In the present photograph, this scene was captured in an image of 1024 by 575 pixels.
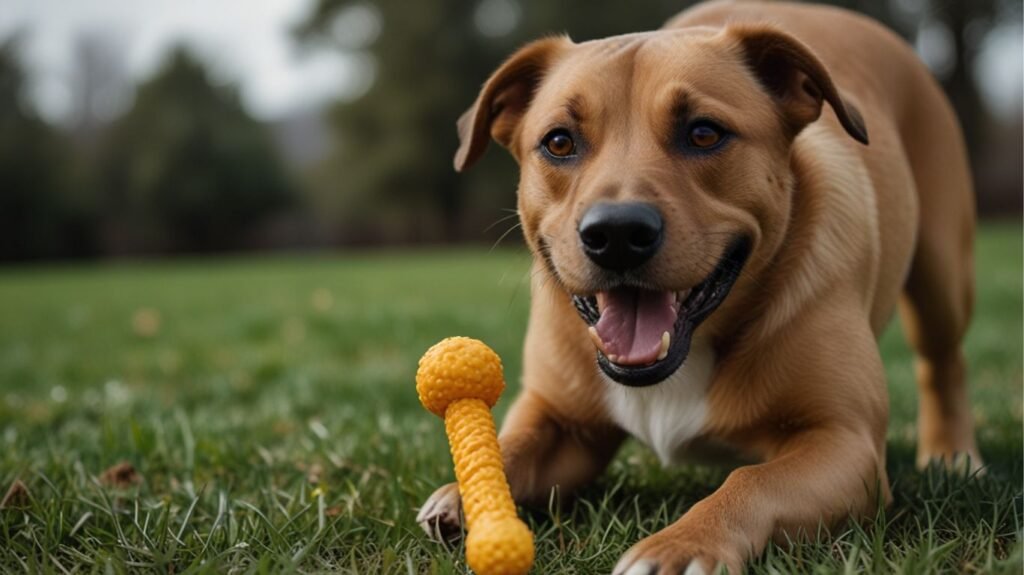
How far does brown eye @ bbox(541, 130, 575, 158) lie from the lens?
3.01m

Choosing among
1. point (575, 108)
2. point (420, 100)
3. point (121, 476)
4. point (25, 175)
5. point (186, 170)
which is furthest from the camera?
point (186, 170)

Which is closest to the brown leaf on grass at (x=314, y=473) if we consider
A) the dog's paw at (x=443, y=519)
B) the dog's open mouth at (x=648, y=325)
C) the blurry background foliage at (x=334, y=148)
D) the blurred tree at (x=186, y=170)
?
the dog's paw at (x=443, y=519)

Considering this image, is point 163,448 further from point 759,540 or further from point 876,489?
point 876,489

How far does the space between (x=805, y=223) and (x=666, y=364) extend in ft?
2.82

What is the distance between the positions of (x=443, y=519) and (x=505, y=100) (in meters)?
1.63

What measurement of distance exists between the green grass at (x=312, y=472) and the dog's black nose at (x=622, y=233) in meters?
0.71

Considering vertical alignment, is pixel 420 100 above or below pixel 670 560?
below

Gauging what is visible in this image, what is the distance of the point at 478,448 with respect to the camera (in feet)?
7.98

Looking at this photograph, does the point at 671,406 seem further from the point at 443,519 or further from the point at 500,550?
the point at 500,550

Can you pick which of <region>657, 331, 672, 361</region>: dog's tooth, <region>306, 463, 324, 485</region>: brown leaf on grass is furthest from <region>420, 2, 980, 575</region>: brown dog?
<region>306, 463, 324, 485</region>: brown leaf on grass

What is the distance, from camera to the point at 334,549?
249 centimetres

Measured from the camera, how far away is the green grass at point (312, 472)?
7.80ft

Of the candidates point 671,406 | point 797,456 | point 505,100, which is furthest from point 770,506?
point 505,100

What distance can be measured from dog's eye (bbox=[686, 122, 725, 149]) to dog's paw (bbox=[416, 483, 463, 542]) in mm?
1220
